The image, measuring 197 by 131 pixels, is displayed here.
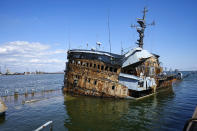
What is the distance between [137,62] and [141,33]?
584 inches

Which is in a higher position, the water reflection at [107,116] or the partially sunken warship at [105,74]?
the partially sunken warship at [105,74]

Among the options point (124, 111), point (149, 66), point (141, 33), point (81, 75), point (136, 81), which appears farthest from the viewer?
point (141, 33)

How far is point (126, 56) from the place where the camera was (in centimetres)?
2236

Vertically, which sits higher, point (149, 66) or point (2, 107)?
point (149, 66)

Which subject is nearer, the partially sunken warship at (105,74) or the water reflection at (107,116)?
the water reflection at (107,116)

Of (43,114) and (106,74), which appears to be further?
(106,74)

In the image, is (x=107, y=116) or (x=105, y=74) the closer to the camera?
(x=107, y=116)

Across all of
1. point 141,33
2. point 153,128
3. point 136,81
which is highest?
point 141,33

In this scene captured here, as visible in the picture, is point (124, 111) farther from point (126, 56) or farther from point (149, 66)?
point (149, 66)

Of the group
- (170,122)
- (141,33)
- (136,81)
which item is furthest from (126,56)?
(141,33)

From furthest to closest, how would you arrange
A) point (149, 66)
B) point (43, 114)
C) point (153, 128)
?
point (149, 66) → point (43, 114) → point (153, 128)

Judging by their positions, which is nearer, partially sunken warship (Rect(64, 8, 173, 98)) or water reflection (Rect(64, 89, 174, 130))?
water reflection (Rect(64, 89, 174, 130))

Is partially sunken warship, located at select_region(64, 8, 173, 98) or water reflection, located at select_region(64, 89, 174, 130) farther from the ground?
partially sunken warship, located at select_region(64, 8, 173, 98)

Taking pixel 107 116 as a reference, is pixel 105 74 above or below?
above
